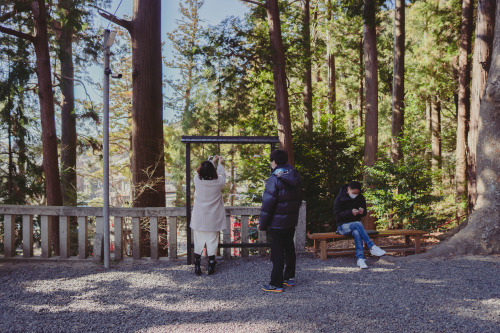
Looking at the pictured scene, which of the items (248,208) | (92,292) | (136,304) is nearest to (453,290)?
(248,208)

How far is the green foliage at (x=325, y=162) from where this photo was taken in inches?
531

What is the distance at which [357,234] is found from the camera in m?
6.01

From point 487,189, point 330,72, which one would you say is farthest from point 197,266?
point 330,72

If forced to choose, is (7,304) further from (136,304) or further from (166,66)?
(166,66)

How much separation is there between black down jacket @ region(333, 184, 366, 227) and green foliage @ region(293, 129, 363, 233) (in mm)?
6930

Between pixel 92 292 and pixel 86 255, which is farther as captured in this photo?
pixel 86 255

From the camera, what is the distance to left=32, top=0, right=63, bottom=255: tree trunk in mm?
9859

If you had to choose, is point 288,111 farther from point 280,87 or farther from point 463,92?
point 463,92

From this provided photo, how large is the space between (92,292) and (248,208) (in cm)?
269

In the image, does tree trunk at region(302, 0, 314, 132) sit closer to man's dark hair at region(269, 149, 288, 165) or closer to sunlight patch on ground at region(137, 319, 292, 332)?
man's dark hair at region(269, 149, 288, 165)

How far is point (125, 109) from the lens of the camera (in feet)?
77.7

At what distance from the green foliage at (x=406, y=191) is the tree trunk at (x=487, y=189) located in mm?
1974

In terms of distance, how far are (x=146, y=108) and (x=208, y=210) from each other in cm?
404

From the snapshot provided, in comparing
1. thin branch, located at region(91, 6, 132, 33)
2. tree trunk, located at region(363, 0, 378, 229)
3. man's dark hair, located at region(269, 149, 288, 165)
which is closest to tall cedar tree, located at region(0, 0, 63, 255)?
thin branch, located at region(91, 6, 132, 33)
